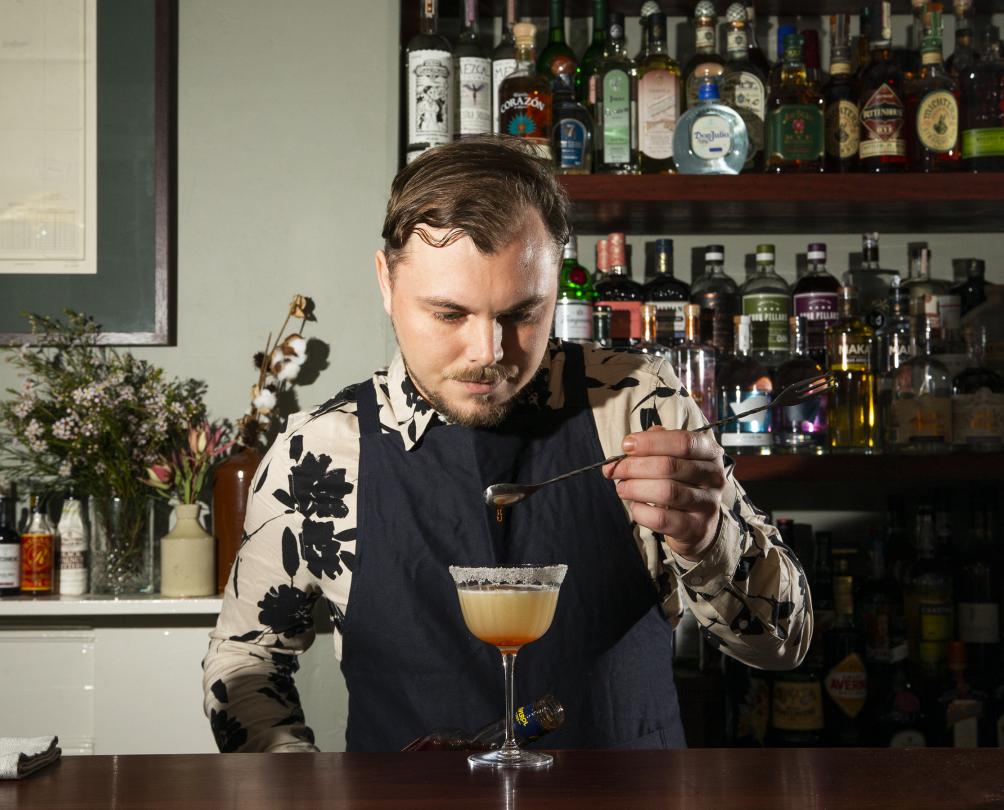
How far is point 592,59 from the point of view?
7.09 feet

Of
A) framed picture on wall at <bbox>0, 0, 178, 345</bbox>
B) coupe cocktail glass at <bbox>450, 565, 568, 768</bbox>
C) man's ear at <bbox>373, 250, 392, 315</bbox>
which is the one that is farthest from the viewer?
framed picture on wall at <bbox>0, 0, 178, 345</bbox>

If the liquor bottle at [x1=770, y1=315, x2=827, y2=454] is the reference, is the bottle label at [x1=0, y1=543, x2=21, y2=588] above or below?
below

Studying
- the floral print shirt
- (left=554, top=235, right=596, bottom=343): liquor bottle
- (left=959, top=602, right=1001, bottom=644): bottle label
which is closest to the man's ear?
the floral print shirt

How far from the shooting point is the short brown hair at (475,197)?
1184 millimetres

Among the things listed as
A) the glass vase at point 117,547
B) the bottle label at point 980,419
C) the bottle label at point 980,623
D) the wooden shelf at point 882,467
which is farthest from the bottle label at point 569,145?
the bottle label at point 980,623

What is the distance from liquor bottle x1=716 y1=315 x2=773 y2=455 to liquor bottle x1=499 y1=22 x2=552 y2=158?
0.51 m

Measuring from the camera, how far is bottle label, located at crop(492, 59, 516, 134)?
2084 millimetres

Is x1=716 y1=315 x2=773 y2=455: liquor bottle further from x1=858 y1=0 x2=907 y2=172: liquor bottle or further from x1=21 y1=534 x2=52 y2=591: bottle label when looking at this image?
x1=21 y1=534 x2=52 y2=591: bottle label

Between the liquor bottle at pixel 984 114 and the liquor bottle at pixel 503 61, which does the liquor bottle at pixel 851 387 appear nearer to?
the liquor bottle at pixel 984 114

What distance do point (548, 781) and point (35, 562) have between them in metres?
1.52

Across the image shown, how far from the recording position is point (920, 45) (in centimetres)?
214

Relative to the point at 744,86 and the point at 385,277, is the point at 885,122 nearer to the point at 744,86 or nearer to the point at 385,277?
the point at 744,86

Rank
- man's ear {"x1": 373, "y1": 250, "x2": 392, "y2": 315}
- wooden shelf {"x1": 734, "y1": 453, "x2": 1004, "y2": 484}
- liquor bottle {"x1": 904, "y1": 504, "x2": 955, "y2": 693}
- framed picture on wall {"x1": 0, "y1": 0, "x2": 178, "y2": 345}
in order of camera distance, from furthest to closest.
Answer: framed picture on wall {"x1": 0, "y1": 0, "x2": 178, "y2": 345}, liquor bottle {"x1": 904, "y1": 504, "x2": 955, "y2": 693}, wooden shelf {"x1": 734, "y1": 453, "x2": 1004, "y2": 484}, man's ear {"x1": 373, "y1": 250, "x2": 392, "y2": 315}

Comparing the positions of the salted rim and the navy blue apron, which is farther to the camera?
the navy blue apron
